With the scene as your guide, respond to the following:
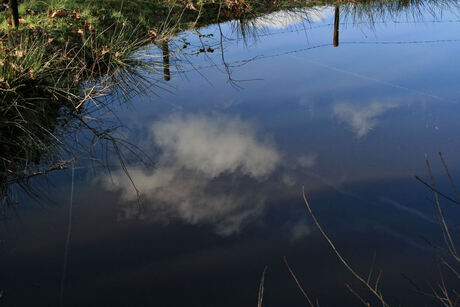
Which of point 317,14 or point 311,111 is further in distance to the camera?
point 317,14

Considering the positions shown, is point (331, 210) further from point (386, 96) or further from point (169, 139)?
point (386, 96)

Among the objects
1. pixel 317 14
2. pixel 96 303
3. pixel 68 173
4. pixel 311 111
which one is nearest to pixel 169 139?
pixel 68 173

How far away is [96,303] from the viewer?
203 cm

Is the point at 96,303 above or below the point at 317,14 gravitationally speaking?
below

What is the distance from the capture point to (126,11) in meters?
6.37

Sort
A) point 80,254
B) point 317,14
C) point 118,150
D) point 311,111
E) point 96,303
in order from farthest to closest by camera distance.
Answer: point 317,14 < point 311,111 < point 118,150 < point 80,254 < point 96,303

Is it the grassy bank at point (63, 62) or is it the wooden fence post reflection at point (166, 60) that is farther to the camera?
the wooden fence post reflection at point (166, 60)

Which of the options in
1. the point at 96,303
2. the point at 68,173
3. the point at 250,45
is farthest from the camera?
the point at 250,45

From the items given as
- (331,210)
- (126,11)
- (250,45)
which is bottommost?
(331,210)

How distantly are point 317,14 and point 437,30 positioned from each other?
1.95 meters

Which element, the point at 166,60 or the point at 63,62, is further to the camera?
the point at 166,60

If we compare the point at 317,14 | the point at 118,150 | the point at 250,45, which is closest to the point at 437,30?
the point at 317,14

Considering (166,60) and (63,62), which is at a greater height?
(63,62)

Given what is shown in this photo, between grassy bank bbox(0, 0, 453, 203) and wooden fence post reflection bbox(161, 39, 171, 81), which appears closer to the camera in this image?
grassy bank bbox(0, 0, 453, 203)
